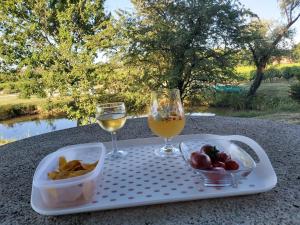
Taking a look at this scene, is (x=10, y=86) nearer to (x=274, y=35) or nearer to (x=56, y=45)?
(x=56, y=45)

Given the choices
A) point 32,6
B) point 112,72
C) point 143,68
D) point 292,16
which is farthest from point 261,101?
point 32,6

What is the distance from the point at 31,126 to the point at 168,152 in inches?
202

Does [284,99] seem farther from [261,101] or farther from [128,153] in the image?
[128,153]

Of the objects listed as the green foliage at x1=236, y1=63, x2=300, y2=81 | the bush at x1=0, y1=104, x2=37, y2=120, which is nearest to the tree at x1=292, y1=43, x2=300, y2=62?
the green foliage at x1=236, y1=63, x2=300, y2=81

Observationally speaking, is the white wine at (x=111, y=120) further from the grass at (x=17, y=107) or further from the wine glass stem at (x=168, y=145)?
the grass at (x=17, y=107)

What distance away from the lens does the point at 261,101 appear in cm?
586

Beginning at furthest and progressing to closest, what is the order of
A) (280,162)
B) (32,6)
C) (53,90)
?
(53,90) → (32,6) → (280,162)

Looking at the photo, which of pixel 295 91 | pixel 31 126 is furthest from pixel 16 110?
pixel 295 91

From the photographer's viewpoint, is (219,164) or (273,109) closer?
(219,164)

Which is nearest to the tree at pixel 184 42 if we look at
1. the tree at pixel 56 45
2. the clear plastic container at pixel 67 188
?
the tree at pixel 56 45

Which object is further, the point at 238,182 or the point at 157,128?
the point at 157,128

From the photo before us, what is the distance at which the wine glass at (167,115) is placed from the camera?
630mm

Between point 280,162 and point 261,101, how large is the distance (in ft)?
18.5

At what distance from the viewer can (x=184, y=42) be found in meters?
4.23
